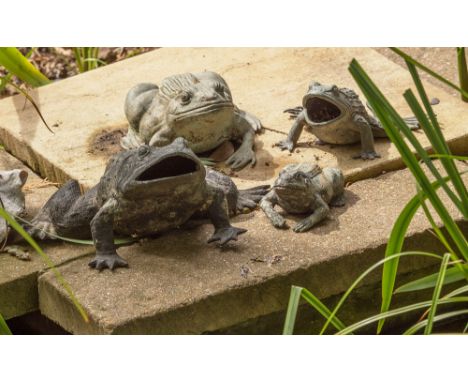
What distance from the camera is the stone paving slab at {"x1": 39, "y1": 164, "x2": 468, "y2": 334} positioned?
4801mm

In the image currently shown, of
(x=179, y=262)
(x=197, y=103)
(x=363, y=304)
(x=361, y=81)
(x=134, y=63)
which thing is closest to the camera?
(x=361, y=81)

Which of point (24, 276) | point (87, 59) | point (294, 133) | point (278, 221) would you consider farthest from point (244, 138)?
point (87, 59)

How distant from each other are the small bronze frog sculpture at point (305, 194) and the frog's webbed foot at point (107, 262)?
83 centimetres

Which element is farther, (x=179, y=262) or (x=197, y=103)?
(x=197, y=103)

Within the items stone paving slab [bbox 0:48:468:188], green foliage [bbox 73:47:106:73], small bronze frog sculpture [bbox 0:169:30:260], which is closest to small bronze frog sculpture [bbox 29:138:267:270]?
small bronze frog sculpture [bbox 0:169:30:260]

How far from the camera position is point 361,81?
3.51 m

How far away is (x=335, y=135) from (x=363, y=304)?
1.13 meters

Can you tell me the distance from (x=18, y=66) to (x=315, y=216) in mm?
1754

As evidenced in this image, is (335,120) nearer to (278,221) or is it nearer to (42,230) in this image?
(278,221)

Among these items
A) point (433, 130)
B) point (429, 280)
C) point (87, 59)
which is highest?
point (433, 130)

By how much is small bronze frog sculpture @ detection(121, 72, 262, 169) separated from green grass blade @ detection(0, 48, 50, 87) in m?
0.58

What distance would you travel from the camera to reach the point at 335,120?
6078mm

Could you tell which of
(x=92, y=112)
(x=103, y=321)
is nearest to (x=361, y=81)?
(x=103, y=321)

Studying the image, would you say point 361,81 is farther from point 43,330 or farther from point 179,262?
point 43,330
